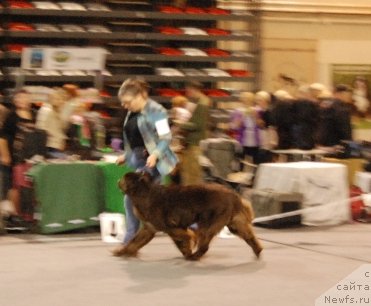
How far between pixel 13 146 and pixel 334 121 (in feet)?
15.0

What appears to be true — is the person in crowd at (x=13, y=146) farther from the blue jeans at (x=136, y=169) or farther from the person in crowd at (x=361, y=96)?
the person in crowd at (x=361, y=96)

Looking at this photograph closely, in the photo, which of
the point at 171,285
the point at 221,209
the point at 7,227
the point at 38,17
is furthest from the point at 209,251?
the point at 38,17

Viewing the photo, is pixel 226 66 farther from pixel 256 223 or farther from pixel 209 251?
pixel 209 251

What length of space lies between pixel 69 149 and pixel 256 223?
98.3 inches

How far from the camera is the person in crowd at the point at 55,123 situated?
1225 centimetres

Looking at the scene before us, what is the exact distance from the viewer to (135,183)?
344 inches

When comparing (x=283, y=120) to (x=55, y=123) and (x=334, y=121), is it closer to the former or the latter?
(x=334, y=121)

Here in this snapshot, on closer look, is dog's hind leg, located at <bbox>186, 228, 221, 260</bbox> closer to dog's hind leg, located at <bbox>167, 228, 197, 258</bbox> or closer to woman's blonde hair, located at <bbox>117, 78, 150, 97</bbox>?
dog's hind leg, located at <bbox>167, 228, 197, 258</bbox>

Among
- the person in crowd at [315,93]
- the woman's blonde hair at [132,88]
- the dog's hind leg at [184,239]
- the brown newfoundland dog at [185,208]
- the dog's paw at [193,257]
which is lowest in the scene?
the dog's paw at [193,257]

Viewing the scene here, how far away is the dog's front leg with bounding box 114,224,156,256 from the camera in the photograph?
9.10 metres

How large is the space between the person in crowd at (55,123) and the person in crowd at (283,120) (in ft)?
10.7

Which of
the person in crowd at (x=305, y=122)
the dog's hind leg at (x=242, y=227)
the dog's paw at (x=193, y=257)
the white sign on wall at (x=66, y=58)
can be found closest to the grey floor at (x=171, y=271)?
the dog's paw at (x=193, y=257)

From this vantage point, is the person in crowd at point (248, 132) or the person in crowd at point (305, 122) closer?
the person in crowd at point (305, 122)

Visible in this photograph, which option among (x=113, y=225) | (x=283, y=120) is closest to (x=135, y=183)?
(x=113, y=225)
